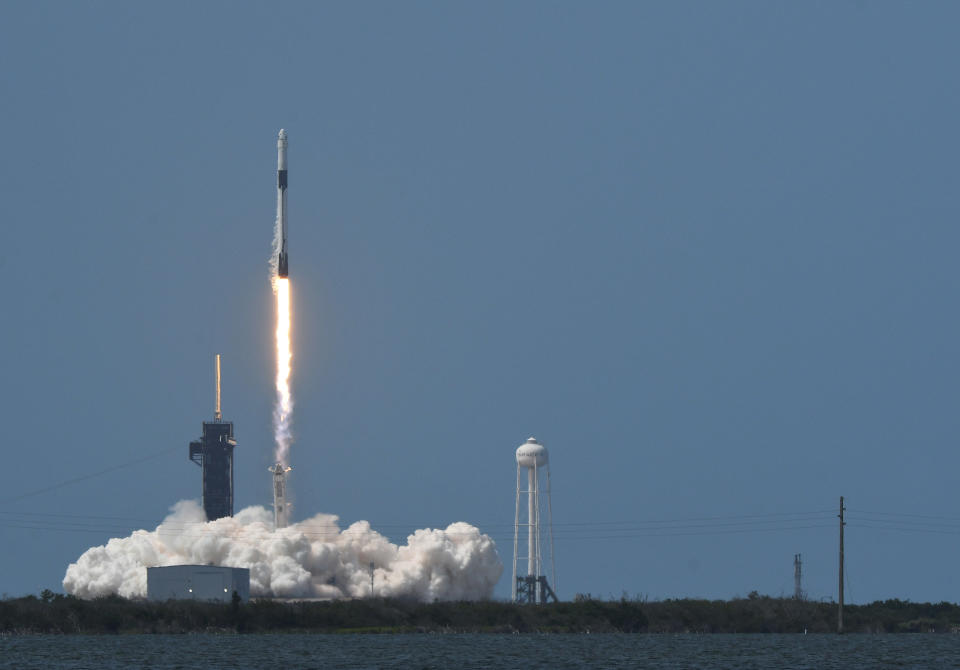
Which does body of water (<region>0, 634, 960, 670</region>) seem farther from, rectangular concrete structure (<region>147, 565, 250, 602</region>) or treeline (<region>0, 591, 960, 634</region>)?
rectangular concrete structure (<region>147, 565, 250, 602</region>)

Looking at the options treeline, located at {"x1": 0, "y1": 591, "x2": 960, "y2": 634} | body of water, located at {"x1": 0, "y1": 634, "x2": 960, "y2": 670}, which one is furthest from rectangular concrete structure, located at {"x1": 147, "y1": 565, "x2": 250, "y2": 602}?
body of water, located at {"x1": 0, "y1": 634, "x2": 960, "y2": 670}

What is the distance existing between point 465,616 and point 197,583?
20927 mm

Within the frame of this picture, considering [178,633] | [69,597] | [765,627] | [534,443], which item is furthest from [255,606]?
[765,627]

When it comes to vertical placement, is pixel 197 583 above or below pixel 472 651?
above

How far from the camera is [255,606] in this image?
5679 inches

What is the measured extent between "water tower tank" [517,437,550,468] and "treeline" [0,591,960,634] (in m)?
11.7

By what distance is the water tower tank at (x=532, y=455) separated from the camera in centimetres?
16288

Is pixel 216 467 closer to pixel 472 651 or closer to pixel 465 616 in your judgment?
pixel 465 616

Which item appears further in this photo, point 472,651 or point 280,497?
point 280,497

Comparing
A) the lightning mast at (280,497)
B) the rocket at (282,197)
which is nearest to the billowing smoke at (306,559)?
the lightning mast at (280,497)

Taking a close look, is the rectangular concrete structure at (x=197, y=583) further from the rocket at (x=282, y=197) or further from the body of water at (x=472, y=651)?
the rocket at (x=282, y=197)

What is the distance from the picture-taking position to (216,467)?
170 metres

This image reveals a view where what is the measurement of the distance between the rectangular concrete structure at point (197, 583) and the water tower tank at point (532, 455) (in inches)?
1025

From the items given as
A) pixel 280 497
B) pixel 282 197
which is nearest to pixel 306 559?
pixel 280 497
